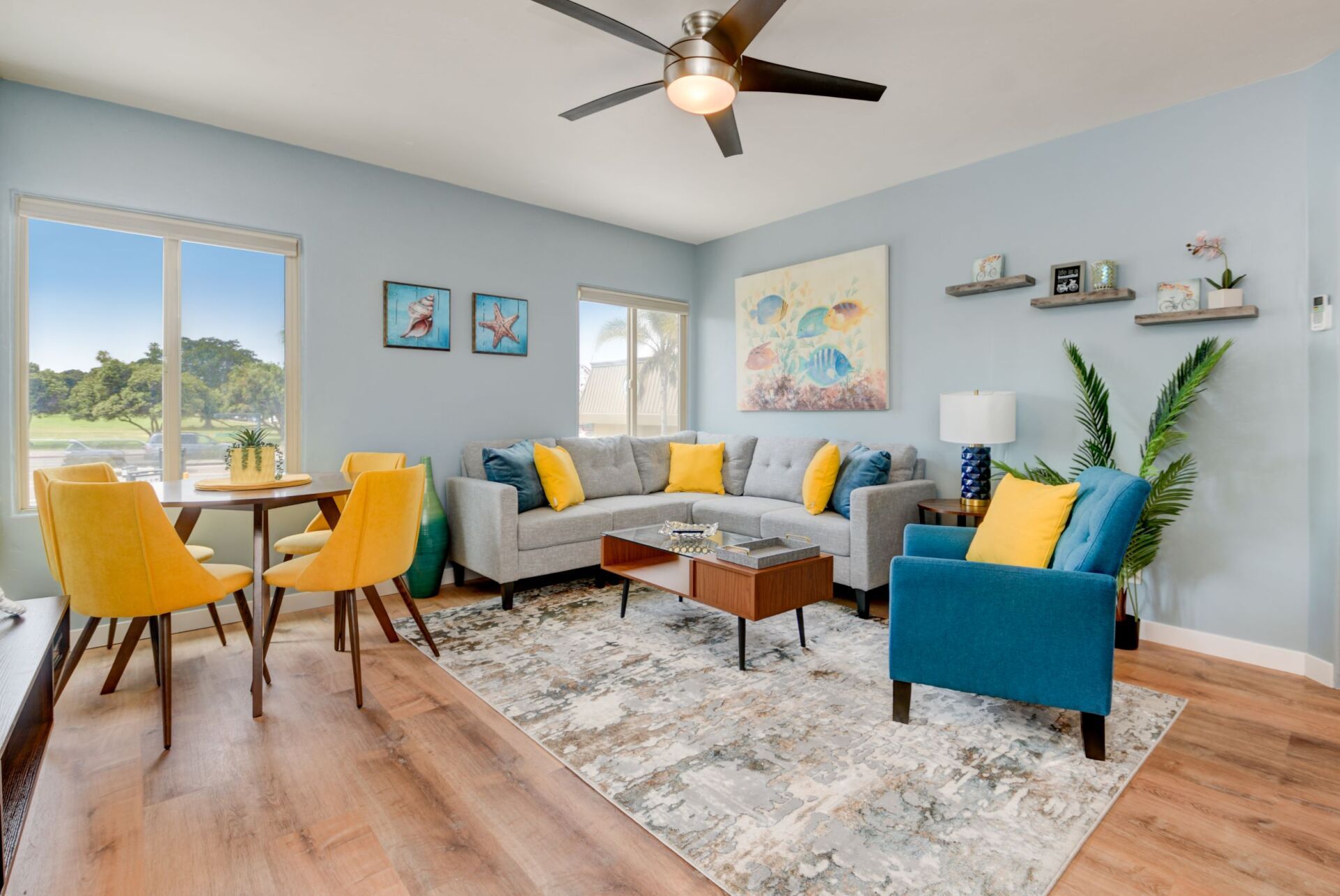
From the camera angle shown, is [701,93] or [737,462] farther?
[737,462]

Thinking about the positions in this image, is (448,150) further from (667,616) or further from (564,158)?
(667,616)

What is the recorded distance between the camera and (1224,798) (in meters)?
1.81

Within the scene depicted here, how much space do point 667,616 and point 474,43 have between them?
277 cm

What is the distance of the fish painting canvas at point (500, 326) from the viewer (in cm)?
432

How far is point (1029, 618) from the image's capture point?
2.00m

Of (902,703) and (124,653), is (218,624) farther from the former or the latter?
(902,703)

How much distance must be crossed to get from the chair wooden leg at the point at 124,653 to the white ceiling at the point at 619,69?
225 cm

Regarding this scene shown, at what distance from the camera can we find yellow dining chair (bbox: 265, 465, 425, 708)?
2.38m

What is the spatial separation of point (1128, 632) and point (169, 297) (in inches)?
200

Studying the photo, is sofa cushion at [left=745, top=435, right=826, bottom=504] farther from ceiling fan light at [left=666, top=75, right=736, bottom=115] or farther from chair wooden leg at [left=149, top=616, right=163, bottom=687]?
chair wooden leg at [left=149, top=616, right=163, bottom=687]

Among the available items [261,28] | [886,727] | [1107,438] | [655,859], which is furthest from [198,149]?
[1107,438]

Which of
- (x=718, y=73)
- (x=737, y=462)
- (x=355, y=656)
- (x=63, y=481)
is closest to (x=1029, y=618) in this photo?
(x=718, y=73)

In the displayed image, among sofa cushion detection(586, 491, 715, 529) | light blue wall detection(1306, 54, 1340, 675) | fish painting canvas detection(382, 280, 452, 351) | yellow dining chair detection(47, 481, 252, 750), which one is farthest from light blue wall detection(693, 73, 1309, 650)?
yellow dining chair detection(47, 481, 252, 750)

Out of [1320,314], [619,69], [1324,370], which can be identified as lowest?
[1324,370]
